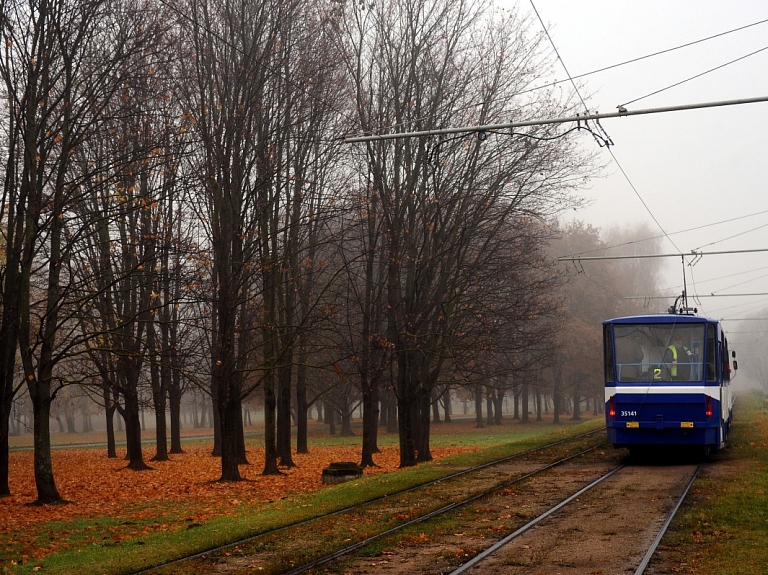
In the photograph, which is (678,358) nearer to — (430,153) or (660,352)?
(660,352)

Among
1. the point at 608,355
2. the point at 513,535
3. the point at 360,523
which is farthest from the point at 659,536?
the point at 608,355

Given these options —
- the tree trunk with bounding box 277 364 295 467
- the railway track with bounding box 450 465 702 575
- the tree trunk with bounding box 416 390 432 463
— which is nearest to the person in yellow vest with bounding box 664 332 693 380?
the railway track with bounding box 450 465 702 575

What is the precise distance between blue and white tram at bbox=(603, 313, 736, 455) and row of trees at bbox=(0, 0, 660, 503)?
17.3 feet

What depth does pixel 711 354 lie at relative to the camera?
19.2 m

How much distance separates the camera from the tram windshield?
19141 mm

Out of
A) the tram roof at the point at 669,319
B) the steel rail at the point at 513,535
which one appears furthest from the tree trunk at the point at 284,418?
the steel rail at the point at 513,535

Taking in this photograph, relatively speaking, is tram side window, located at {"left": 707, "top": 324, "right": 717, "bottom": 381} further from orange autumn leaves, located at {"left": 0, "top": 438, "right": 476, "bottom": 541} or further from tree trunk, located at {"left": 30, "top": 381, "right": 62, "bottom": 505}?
tree trunk, located at {"left": 30, "top": 381, "right": 62, "bottom": 505}

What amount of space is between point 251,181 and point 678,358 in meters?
12.5

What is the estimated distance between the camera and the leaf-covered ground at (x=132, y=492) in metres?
14.0

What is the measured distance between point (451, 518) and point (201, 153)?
12451 mm

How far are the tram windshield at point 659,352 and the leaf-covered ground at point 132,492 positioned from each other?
7.41m

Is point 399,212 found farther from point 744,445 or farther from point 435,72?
point 744,445

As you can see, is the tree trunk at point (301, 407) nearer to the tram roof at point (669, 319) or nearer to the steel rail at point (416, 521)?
the steel rail at point (416, 521)

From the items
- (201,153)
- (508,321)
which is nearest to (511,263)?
(508,321)
